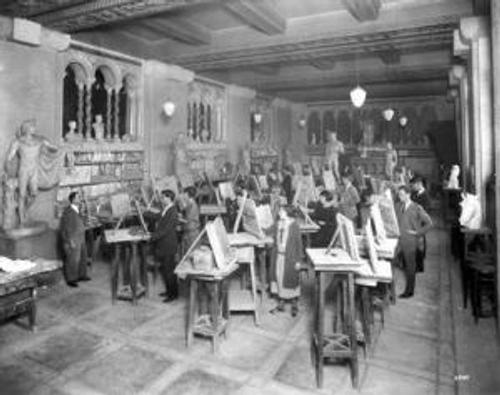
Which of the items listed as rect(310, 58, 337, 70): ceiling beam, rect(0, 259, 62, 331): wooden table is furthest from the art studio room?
rect(310, 58, 337, 70): ceiling beam

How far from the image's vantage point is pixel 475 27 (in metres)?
6.66

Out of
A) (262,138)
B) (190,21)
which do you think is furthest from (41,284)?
(262,138)

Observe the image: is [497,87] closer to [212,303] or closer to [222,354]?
[212,303]

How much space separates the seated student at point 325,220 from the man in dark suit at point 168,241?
2.26 metres

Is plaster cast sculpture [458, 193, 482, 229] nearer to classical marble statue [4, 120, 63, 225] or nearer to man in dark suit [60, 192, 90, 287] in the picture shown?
man in dark suit [60, 192, 90, 287]

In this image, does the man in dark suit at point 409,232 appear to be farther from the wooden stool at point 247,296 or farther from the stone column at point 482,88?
the wooden stool at point 247,296

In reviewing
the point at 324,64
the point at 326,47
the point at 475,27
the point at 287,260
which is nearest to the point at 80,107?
the point at 326,47

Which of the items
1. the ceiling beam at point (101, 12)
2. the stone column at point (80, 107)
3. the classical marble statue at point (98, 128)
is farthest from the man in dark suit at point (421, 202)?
the stone column at point (80, 107)

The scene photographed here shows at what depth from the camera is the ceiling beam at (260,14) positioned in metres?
6.59

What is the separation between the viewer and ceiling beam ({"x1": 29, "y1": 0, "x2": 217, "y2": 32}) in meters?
5.73

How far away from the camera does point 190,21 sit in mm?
8148

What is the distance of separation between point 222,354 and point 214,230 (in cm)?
133

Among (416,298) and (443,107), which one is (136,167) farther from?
(443,107)

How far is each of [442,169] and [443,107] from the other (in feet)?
18.4
